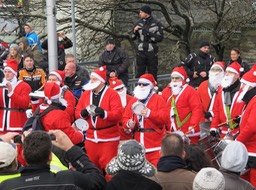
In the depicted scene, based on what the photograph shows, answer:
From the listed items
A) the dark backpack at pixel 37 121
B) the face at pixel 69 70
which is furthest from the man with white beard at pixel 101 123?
the face at pixel 69 70

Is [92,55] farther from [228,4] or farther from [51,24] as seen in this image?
[51,24]

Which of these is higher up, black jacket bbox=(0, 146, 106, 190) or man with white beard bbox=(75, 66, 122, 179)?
black jacket bbox=(0, 146, 106, 190)

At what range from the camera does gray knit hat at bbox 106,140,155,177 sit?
462 centimetres

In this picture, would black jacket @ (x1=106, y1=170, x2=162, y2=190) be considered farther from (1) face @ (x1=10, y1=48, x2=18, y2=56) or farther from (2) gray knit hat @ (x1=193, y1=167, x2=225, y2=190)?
→ (1) face @ (x1=10, y1=48, x2=18, y2=56)

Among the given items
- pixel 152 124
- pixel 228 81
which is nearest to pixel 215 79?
pixel 228 81

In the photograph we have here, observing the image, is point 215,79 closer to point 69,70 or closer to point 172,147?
point 69,70

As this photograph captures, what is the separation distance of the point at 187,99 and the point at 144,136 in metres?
1.13

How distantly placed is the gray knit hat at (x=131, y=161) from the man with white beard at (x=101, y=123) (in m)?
3.48

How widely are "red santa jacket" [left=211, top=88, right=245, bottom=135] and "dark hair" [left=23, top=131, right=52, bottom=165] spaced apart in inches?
163

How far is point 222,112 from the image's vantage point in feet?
27.3

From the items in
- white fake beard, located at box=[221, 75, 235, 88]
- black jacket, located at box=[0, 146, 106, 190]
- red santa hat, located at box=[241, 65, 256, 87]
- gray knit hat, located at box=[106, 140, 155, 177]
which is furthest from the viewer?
white fake beard, located at box=[221, 75, 235, 88]

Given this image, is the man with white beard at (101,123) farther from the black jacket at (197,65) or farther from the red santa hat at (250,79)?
the black jacket at (197,65)

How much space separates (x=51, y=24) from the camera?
35.7ft

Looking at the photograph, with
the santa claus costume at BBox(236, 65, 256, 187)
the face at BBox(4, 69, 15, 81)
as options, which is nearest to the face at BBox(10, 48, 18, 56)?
the face at BBox(4, 69, 15, 81)
